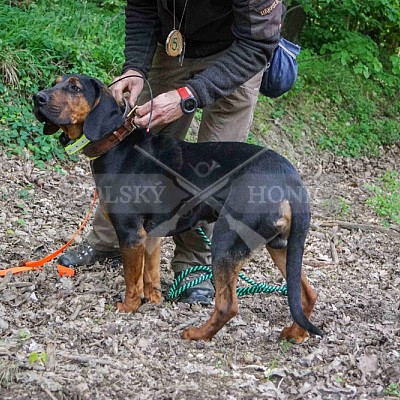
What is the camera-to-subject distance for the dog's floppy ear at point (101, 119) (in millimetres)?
4141

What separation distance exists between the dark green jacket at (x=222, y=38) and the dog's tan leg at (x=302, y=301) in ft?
3.38

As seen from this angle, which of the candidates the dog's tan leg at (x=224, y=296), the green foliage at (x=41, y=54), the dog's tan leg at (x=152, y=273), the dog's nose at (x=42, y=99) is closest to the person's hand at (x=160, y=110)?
the dog's nose at (x=42, y=99)

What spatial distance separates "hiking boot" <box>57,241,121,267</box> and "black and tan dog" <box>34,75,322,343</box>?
74cm

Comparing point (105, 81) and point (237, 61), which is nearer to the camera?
point (237, 61)

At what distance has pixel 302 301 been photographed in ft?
13.7

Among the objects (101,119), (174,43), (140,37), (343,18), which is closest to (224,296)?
(101,119)

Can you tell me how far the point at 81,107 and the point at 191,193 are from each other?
85cm

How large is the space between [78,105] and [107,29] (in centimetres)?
503

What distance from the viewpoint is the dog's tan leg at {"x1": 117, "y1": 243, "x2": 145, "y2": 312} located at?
424cm

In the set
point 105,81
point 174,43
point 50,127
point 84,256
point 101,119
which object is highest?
point 174,43

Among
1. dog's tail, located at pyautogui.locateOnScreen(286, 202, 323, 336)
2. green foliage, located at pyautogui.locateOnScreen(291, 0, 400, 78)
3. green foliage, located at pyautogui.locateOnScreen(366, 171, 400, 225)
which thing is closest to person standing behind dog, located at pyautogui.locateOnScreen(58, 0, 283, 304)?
dog's tail, located at pyautogui.locateOnScreen(286, 202, 323, 336)

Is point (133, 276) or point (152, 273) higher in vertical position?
point (133, 276)

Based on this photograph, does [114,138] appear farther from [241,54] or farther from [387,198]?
[387,198]

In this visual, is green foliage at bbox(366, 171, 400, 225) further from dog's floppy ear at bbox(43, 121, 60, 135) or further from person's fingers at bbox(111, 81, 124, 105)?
dog's floppy ear at bbox(43, 121, 60, 135)
